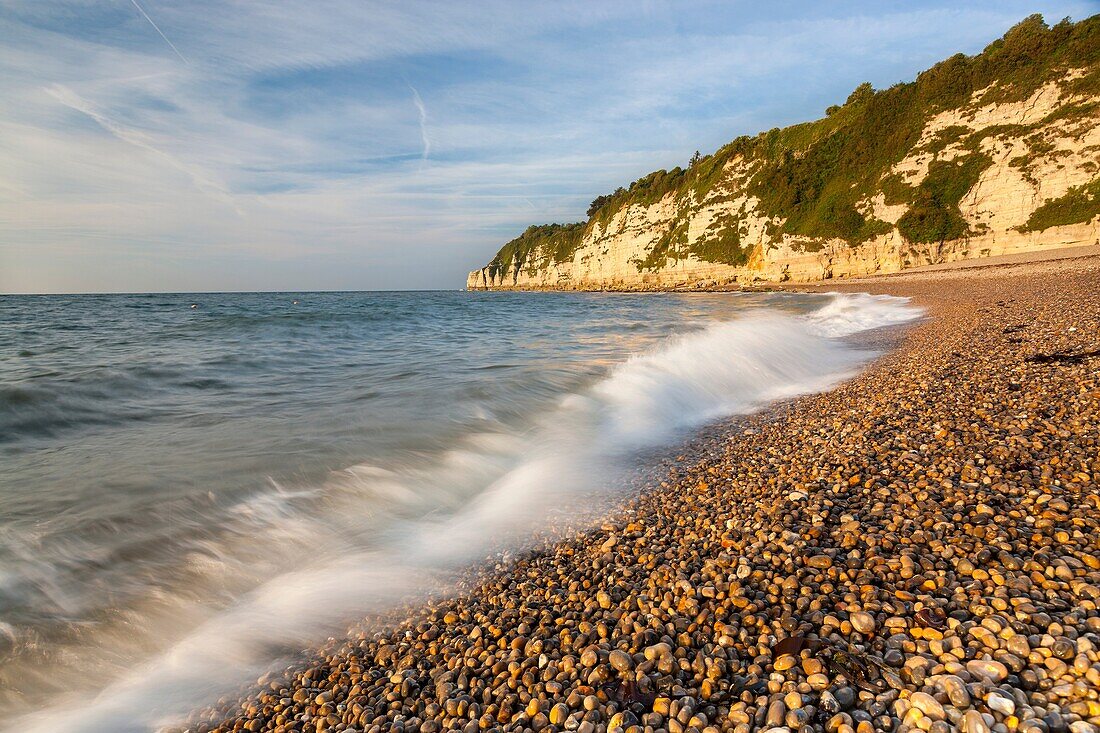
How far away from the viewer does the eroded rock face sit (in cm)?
3859

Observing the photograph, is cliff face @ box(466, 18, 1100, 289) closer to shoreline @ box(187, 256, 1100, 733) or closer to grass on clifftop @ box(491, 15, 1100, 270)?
grass on clifftop @ box(491, 15, 1100, 270)

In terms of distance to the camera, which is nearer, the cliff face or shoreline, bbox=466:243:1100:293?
shoreline, bbox=466:243:1100:293

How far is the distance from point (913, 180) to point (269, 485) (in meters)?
60.2

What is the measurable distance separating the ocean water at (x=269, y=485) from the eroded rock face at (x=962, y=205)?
3940cm

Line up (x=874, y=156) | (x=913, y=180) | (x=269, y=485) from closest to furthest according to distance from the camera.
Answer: (x=269, y=485)
(x=913, y=180)
(x=874, y=156)

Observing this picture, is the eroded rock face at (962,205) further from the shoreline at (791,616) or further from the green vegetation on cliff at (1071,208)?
the shoreline at (791,616)

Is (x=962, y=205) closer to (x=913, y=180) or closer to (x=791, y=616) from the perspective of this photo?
(x=913, y=180)

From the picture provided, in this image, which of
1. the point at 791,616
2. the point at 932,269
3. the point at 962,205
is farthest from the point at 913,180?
the point at 791,616

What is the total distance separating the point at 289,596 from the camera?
4.34 m

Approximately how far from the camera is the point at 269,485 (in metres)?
6.48

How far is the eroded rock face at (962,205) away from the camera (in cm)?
3859

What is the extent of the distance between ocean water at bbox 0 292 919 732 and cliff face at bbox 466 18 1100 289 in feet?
131

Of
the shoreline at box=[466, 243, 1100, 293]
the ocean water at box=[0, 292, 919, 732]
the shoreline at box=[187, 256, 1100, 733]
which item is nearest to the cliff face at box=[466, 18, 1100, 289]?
the shoreline at box=[466, 243, 1100, 293]

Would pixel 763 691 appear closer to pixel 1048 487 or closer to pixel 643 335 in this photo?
pixel 1048 487
